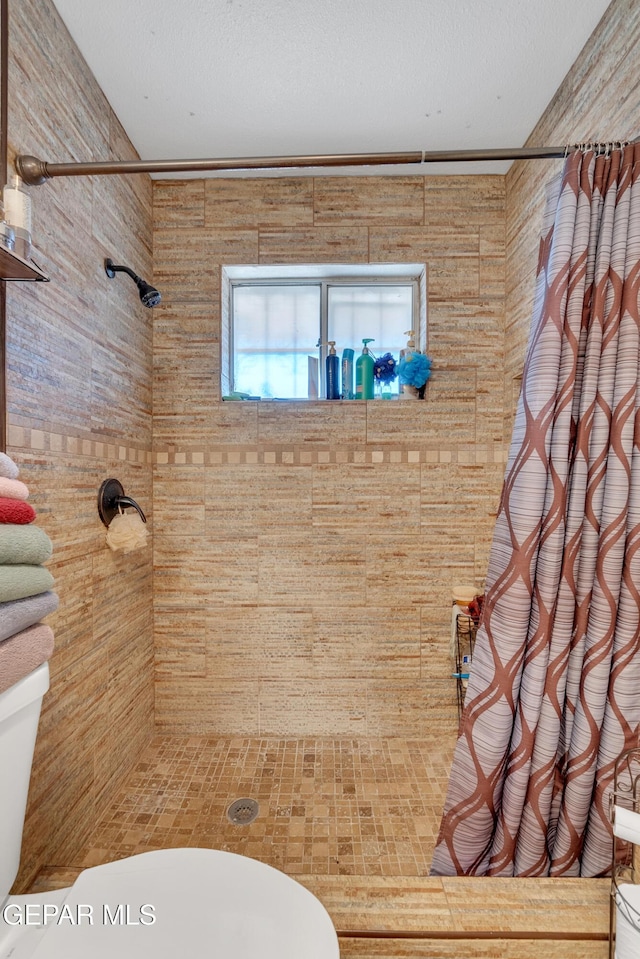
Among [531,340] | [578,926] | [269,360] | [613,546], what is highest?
[269,360]

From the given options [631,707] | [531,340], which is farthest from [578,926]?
[531,340]

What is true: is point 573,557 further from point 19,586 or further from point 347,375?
point 347,375

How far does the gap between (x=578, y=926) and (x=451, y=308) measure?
2029 millimetres

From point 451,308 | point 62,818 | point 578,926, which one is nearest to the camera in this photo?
point 578,926

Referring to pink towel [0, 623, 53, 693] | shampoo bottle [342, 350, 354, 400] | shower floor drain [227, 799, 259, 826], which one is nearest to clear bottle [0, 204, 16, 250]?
pink towel [0, 623, 53, 693]

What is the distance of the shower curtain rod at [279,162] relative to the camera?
1.13 meters

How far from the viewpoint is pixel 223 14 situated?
1370 mm

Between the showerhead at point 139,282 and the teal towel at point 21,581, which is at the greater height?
the showerhead at point 139,282

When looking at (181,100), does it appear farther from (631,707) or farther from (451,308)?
(631,707)

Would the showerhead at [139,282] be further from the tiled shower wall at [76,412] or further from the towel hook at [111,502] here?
the towel hook at [111,502]

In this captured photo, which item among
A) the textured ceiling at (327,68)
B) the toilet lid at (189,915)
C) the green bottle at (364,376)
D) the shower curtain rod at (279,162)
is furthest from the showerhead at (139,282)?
the toilet lid at (189,915)

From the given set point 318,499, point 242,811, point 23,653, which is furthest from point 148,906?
point 318,499

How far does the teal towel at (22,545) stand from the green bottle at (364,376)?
4.94 ft

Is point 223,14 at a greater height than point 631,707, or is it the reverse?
point 223,14
